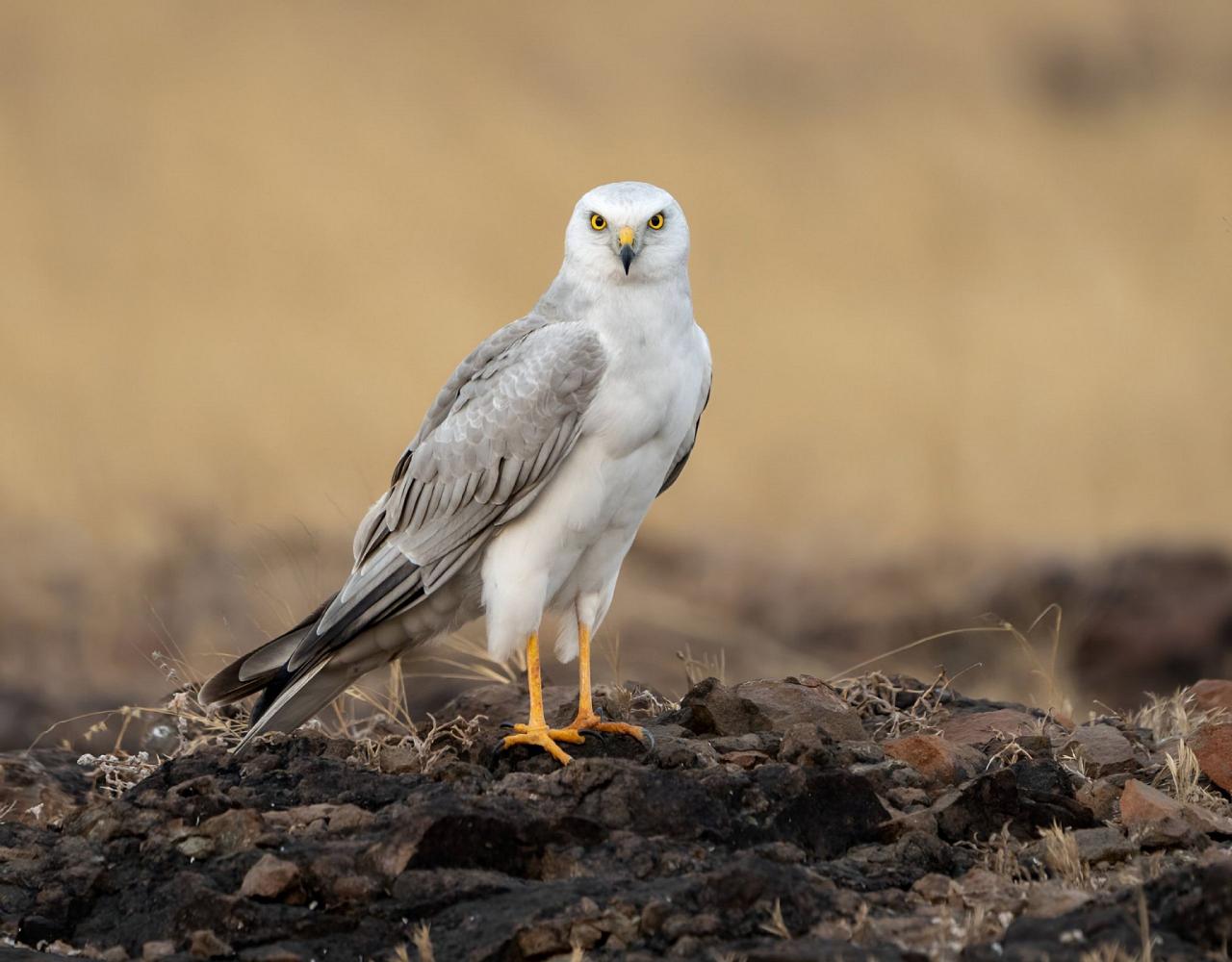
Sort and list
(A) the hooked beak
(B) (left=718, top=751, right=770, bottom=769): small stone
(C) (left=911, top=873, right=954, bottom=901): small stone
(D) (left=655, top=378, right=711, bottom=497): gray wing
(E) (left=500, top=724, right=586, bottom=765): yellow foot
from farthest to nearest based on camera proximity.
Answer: (D) (left=655, top=378, right=711, bottom=497): gray wing < (A) the hooked beak < (E) (left=500, top=724, right=586, bottom=765): yellow foot < (B) (left=718, top=751, right=770, bottom=769): small stone < (C) (left=911, top=873, right=954, bottom=901): small stone

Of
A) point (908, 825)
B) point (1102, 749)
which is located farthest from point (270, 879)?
point (1102, 749)

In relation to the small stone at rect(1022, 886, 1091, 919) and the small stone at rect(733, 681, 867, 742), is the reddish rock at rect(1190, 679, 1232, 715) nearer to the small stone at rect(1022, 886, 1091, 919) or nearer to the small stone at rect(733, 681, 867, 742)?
the small stone at rect(733, 681, 867, 742)

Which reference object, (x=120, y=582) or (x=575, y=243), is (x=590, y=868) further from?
(x=120, y=582)

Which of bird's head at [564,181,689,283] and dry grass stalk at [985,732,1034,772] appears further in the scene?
bird's head at [564,181,689,283]

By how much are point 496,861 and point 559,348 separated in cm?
195

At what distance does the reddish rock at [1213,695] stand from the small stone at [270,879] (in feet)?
12.0

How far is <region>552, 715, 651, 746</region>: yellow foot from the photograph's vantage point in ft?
18.8

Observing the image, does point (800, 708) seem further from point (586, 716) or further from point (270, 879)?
point (270, 879)

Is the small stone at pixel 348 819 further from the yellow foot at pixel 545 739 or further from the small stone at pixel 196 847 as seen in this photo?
the yellow foot at pixel 545 739

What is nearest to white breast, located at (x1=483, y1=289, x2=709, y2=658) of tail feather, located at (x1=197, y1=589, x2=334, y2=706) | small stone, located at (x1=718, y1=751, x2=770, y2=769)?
tail feather, located at (x1=197, y1=589, x2=334, y2=706)

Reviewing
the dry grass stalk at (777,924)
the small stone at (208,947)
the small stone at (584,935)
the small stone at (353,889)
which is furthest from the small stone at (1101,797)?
the small stone at (208,947)

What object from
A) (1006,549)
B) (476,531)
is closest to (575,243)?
(476,531)

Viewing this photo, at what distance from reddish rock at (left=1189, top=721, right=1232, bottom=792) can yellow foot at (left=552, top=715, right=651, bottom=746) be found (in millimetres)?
1790

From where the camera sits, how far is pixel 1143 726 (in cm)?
644
